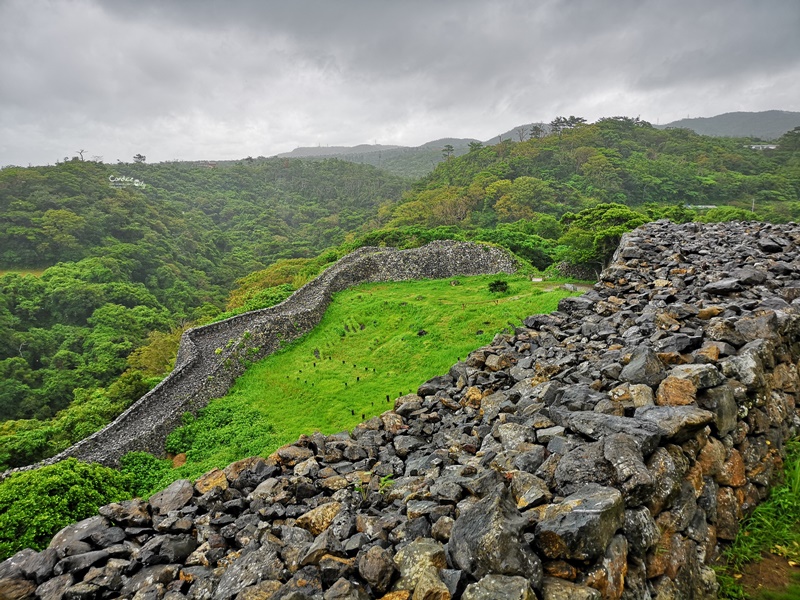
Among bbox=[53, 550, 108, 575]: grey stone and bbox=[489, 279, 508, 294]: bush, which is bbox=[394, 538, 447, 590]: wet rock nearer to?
bbox=[53, 550, 108, 575]: grey stone

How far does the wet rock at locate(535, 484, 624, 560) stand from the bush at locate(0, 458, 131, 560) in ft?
31.0

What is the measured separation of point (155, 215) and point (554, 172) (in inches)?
3187

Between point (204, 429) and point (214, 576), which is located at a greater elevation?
point (214, 576)

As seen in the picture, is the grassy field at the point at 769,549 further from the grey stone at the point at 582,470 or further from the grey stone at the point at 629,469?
the grey stone at the point at 582,470

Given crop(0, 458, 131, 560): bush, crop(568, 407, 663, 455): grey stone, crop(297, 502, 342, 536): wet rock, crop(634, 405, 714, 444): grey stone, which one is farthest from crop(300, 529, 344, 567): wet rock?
crop(0, 458, 131, 560): bush

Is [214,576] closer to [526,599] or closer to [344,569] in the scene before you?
[344,569]

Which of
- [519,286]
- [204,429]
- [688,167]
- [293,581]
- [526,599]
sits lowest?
[204,429]

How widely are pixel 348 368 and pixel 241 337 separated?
6.75 m

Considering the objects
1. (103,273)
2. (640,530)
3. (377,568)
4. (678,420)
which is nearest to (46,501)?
(377,568)

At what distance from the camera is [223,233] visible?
96.3 m

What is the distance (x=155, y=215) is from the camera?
8281 cm

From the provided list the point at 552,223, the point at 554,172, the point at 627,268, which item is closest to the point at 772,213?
the point at 552,223

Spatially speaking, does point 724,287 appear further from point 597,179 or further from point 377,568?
point 597,179

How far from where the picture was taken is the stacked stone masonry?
3303 mm
